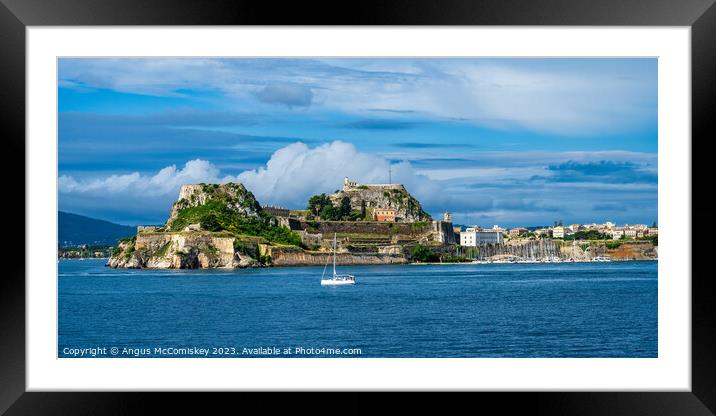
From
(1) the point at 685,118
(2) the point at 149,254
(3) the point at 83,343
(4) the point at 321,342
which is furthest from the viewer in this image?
(2) the point at 149,254

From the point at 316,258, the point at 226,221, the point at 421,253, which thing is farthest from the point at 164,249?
the point at 421,253

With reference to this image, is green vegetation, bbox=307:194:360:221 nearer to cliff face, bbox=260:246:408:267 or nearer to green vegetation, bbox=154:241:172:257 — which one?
cliff face, bbox=260:246:408:267

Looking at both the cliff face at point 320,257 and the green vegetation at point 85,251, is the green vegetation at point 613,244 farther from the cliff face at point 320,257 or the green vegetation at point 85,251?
the green vegetation at point 85,251

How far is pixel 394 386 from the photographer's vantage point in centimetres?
398

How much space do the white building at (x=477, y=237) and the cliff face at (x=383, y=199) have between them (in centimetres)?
218

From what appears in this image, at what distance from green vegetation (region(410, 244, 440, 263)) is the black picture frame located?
4109cm

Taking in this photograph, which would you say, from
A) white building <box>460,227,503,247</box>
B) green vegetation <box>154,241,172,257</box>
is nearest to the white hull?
green vegetation <box>154,241,172,257</box>
